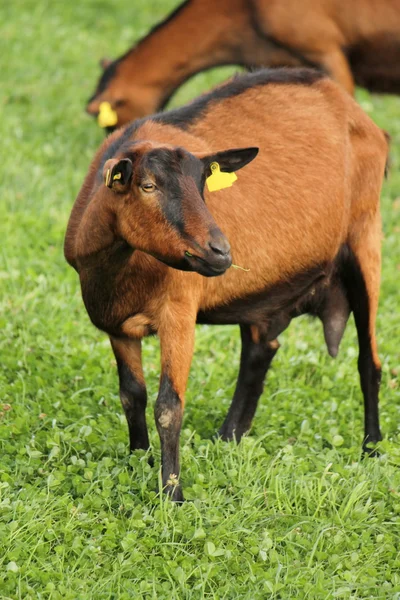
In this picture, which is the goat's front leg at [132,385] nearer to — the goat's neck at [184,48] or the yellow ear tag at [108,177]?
the yellow ear tag at [108,177]

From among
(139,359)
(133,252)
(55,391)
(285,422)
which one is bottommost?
(285,422)

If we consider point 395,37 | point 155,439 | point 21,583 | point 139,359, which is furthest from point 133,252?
point 395,37

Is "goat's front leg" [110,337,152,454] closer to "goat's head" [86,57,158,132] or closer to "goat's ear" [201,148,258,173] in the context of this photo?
"goat's ear" [201,148,258,173]

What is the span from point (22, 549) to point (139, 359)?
47.0 inches

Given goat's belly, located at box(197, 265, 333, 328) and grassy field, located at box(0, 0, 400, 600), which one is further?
goat's belly, located at box(197, 265, 333, 328)

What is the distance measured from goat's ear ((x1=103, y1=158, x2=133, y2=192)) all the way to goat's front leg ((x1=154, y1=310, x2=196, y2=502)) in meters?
0.67

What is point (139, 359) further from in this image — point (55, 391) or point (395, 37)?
point (395, 37)

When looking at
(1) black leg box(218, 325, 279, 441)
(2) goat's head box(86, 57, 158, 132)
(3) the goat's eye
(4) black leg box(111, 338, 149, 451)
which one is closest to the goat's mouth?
(3) the goat's eye

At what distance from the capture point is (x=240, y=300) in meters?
5.21

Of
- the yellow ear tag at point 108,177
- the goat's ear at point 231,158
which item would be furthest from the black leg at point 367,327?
the yellow ear tag at point 108,177

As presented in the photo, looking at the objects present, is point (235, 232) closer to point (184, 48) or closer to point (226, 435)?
point (226, 435)

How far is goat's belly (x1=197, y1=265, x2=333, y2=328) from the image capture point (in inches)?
205

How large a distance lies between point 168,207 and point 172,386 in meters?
0.91

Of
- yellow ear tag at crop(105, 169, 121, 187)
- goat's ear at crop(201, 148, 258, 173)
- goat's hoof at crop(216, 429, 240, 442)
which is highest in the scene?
yellow ear tag at crop(105, 169, 121, 187)
